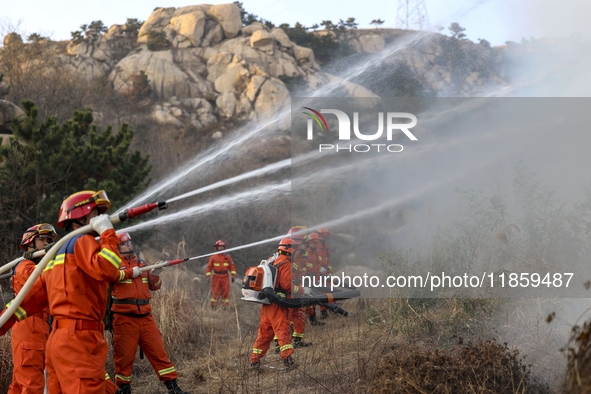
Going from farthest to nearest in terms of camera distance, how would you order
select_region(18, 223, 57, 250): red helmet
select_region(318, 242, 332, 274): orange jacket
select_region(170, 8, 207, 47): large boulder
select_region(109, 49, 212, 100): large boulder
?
1. select_region(170, 8, 207, 47): large boulder
2. select_region(109, 49, 212, 100): large boulder
3. select_region(318, 242, 332, 274): orange jacket
4. select_region(18, 223, 57, 250): red helmet

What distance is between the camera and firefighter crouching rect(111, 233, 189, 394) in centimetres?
723

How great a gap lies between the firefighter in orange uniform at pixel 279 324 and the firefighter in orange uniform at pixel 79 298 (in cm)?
324

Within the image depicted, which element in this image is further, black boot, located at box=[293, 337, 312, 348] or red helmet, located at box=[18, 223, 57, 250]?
black boot, located at box=[293, 337, 312, 348]

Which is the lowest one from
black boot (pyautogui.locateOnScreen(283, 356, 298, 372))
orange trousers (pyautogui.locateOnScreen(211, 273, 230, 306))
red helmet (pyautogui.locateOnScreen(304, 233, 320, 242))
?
orange trousers (pyautogui.locateOnScreen(211, 273, 230, 306))

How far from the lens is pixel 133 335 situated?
732 centimetres

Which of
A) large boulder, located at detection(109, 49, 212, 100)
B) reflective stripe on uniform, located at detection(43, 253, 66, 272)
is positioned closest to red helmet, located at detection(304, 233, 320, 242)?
reflective stripe on uniform, located at detection(43, 253, 66, 272)

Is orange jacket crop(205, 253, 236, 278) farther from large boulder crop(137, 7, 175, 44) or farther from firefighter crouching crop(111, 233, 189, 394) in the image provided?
large boulder crop(137, 7, 175, 44)

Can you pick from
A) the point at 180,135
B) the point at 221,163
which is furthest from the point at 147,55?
the point at 221,163

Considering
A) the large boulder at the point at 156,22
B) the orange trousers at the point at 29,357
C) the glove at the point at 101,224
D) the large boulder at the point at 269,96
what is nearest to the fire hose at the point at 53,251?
the glove at the point at 101,224

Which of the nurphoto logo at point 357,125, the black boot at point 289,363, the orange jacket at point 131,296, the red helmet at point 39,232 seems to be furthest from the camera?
the nurphoto logo at point 357,125

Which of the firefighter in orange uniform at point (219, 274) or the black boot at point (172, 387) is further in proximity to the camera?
the firefighter in orange uniform at point (219, 274)

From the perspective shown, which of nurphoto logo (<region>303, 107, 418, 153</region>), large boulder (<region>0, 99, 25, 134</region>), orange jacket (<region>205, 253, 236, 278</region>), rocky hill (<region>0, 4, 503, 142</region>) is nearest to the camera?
nurphoto logo (<region>303, 107, 418, 153</region>)

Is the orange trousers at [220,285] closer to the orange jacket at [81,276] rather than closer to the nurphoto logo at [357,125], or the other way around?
the nurphoto logo at [357,125]

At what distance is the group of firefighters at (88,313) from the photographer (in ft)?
15.9
